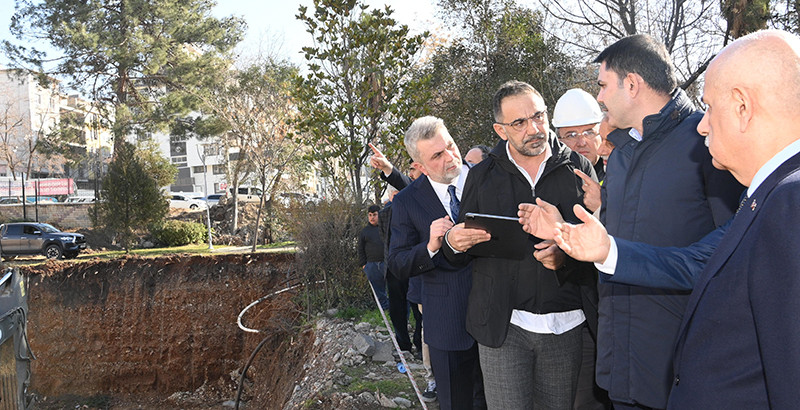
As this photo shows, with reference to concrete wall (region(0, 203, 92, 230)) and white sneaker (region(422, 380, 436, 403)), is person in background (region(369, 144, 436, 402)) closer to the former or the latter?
white sneaker (region(422, 380, 436, 403))

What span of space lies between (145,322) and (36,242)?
474 inches

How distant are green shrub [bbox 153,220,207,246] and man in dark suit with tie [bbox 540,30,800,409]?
1049 inches

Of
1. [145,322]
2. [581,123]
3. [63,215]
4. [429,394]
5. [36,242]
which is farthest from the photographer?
[63,215]

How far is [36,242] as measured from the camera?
23.9 m

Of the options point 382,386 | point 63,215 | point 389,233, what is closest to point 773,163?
point 389,233

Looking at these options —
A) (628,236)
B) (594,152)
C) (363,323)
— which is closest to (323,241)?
(363,323)

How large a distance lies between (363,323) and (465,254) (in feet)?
18.3

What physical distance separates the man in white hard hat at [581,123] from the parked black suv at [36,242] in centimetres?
2471

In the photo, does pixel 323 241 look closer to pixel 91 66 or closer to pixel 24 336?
pixel 24 336

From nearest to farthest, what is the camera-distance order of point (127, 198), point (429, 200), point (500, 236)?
point (500, 236) < point (429, 200) < point (127, 198)

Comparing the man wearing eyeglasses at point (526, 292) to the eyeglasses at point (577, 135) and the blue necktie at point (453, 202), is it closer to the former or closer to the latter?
the blue necktie at point (453, 202)

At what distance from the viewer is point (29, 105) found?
5306 centimetres

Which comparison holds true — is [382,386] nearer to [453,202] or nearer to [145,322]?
[453,202]

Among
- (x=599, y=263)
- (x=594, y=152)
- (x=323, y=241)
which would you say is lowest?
(x=323, y=241)
